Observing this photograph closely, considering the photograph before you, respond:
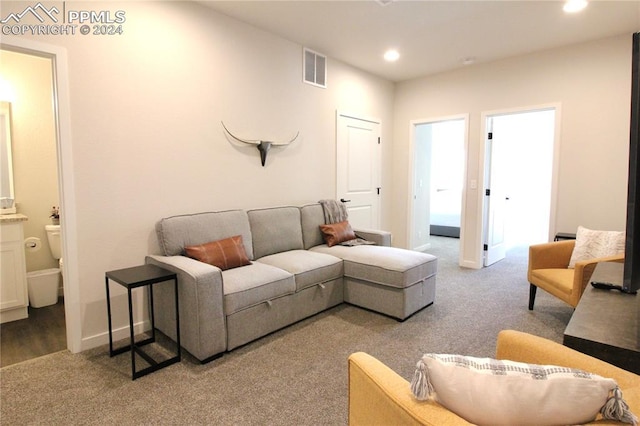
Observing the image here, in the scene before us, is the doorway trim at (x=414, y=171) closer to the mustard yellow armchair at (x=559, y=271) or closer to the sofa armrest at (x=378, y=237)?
the sofa armrest at (x=378, y=237)

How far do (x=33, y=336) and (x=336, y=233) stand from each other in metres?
2.75

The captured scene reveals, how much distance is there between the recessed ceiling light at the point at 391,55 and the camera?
4105 mm

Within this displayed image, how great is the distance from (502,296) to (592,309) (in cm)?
229

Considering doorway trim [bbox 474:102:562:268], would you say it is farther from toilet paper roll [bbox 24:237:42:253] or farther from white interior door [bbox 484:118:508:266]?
toilet paper roll [bbox 24:237:42:253]

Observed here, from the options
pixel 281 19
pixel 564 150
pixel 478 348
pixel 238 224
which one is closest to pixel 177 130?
pixel 238 224

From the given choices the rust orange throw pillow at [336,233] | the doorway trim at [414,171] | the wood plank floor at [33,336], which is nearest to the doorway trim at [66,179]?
A: the wood plank floor at [33,336]

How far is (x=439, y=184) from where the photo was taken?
26.1 feet

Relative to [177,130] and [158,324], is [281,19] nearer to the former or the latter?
[177,130]

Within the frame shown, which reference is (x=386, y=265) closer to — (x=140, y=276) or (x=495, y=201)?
(x=140, y=276)

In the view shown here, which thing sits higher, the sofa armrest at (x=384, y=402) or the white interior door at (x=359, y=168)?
the white interior door at (x=359, y=168)

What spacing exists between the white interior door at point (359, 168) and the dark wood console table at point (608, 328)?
10.3ft

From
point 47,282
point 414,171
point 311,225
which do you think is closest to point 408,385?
point 311,225

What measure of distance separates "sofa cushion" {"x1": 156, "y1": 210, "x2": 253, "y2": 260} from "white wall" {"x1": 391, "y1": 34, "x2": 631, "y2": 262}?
3191 millimetres

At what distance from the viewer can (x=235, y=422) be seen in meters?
1.79
